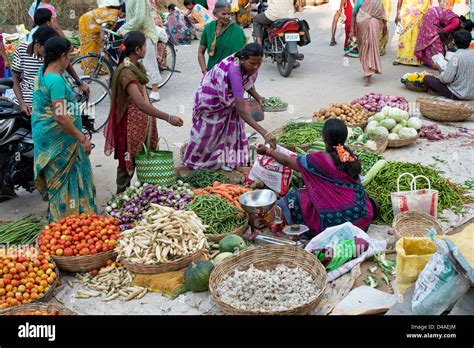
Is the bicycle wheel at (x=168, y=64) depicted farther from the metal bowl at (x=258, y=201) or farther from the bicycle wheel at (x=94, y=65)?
the metal bowl at (x=258, y=201)

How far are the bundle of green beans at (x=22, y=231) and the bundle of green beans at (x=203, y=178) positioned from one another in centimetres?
143

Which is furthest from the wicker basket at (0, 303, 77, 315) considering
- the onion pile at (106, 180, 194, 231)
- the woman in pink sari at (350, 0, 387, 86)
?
the woman in pink sari at (350, 0, 387, 86)

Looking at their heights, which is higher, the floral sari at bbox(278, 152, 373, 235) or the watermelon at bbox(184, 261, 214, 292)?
the floral sari at bbox(278, 152, 373, 235)

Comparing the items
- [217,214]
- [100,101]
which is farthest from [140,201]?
[100,101]

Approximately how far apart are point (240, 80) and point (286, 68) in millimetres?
4591

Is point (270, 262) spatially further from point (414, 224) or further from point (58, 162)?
point (58, 162)

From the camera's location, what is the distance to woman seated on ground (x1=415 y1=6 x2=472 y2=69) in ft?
29.3

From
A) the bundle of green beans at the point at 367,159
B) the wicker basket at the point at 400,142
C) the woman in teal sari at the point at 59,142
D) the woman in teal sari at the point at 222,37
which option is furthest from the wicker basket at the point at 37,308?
the wicker basket at the point at 400,142

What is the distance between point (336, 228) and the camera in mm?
4188

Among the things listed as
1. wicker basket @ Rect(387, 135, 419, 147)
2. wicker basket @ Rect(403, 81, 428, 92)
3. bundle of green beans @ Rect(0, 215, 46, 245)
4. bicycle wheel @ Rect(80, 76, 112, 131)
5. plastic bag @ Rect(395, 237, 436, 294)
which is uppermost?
plastic bag @ Rect(395, 237, 436, 294)

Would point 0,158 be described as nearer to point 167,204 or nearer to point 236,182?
point 167,204

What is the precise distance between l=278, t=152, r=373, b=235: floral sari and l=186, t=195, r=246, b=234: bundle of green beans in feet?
1.91

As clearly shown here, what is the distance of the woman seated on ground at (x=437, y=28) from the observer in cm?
892

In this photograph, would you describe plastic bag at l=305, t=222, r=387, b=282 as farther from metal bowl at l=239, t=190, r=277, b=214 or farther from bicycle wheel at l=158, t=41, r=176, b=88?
bicycle wheel at l=158, t=41, r=176, b=88
